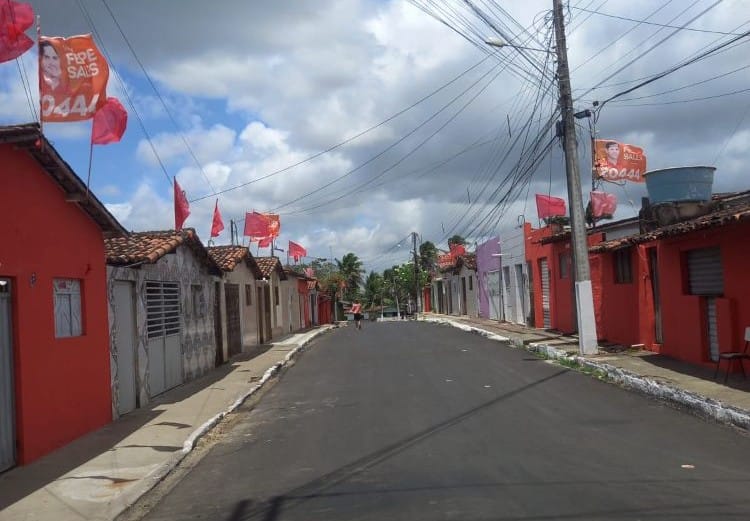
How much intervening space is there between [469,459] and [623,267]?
1301cm

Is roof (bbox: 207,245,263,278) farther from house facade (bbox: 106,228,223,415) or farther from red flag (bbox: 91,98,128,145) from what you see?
red flag (bbox: 91,98,128,145)

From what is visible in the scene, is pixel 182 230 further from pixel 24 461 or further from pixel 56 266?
pixel 24 461

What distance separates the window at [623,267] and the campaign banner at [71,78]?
14.2m

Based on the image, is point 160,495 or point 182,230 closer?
point 160,495

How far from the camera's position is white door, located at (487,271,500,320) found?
36.9m

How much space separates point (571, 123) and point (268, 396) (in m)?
9.89

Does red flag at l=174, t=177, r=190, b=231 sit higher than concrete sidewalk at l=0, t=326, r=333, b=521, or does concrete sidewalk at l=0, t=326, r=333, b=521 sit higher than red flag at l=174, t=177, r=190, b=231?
red flag at l=174, t=177, r=190, b=231

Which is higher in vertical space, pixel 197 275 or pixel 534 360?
pixel 197 275

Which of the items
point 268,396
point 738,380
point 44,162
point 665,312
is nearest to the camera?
point 44,162

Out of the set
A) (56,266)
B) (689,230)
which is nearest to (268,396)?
(56,266)

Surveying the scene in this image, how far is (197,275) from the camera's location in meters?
18.3

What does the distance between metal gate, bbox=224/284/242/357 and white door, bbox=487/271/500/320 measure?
1685cm

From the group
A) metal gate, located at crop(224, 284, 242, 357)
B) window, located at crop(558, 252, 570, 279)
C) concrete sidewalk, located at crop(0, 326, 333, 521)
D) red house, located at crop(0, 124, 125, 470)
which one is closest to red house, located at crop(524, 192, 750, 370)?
window, located at crop(558, 252, 570, 279)

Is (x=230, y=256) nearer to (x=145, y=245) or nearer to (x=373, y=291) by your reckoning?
(x=145, y=245)
